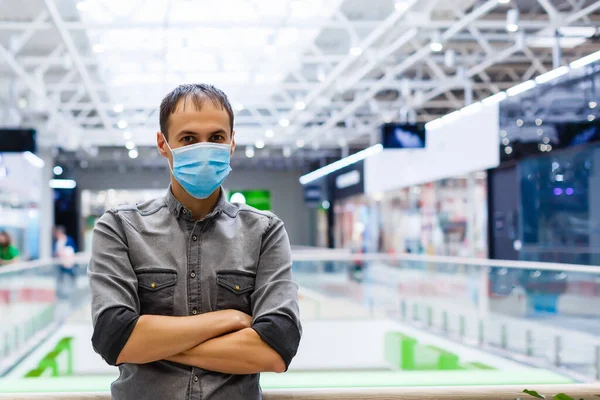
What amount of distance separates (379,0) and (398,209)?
12.7 metres

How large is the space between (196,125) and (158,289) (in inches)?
13.5

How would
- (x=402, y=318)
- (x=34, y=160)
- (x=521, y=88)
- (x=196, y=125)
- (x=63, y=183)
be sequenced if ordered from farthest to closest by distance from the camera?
(x=63, y=183), (x=34, y=160), (x=521, y=88), (x=402, y=318), (x=196, y=125)

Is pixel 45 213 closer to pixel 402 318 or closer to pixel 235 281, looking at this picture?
pixel 402 318

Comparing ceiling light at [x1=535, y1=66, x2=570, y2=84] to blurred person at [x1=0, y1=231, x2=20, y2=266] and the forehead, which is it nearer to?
blurred person at [x1=0, y1=231, x2=20, y2=266]

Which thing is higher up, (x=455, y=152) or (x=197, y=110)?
(x=455, y=152)

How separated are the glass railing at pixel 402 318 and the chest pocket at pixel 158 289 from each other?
11.0ft

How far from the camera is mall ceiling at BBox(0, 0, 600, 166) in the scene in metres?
11.0

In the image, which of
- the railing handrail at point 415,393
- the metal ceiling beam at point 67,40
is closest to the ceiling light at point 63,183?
the metal ceiling beam at point 67,40

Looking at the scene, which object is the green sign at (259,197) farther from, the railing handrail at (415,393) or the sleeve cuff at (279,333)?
the sleeve cuff at (279,333)

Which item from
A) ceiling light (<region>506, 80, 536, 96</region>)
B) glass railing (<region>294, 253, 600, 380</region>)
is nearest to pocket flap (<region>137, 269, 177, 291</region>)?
glass railing (<region>294, 253, 600, 380</region>)

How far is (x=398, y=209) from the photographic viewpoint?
23438mm

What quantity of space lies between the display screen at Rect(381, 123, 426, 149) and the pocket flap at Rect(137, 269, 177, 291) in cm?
1355

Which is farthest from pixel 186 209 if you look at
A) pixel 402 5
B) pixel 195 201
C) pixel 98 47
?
pixel 98 47

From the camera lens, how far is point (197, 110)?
5.12 feet
